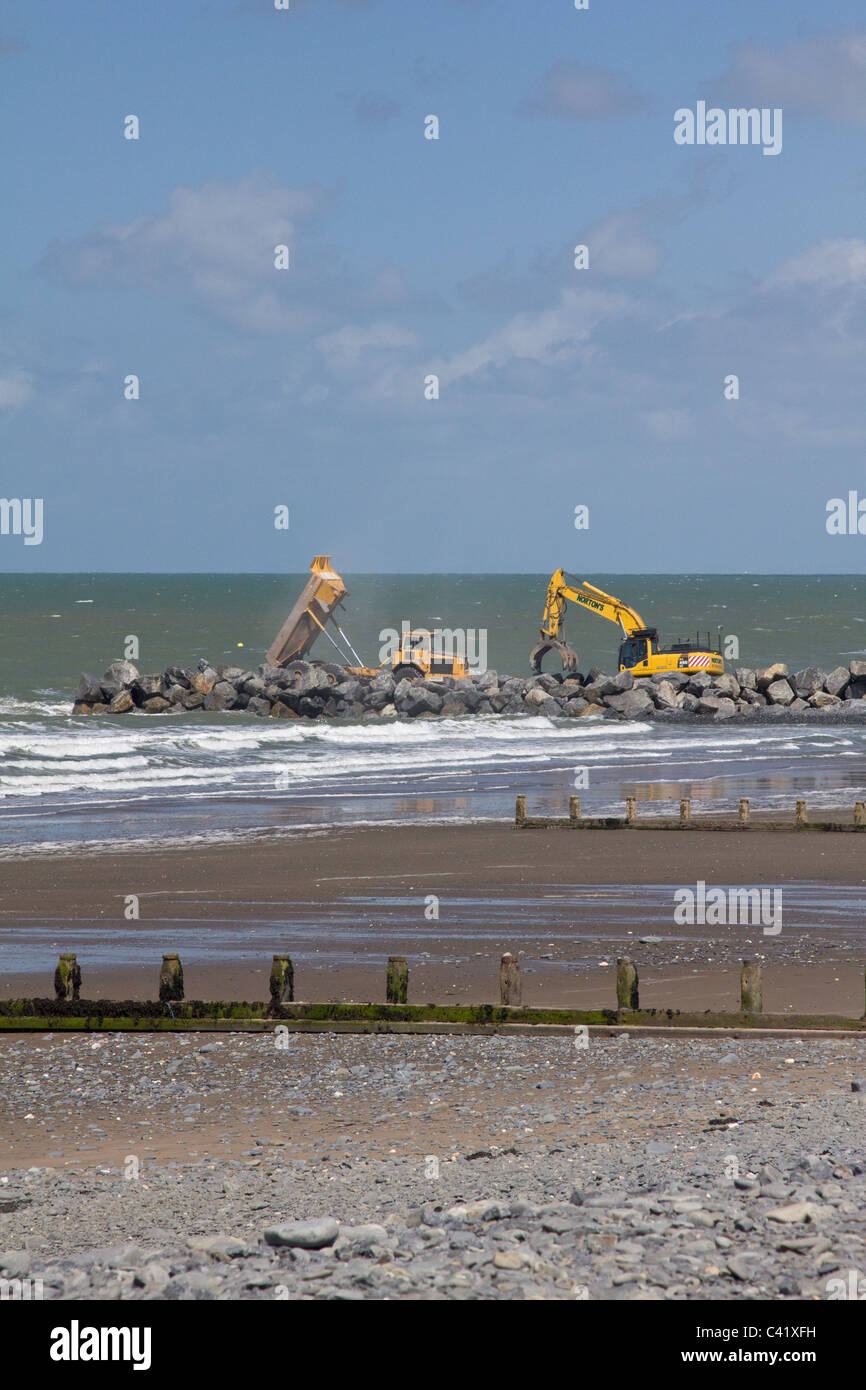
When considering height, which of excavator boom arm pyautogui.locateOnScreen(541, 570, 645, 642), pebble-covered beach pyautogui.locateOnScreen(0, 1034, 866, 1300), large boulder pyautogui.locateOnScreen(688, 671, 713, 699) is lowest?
pebble-covered beach pyautogui.locateOnScreen(0, 1034, 866, 1300)

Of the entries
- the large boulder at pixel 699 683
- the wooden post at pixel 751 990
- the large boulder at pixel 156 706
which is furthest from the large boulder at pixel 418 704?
the wooden post at pixel 751 990


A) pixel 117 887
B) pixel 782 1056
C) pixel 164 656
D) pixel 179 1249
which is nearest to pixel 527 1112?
pixel 782 1056

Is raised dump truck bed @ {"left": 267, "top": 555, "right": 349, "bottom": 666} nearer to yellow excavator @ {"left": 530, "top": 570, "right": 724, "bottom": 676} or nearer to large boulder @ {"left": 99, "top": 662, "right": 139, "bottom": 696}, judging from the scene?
large boulder @ {"left": 99, "top": 662, "right": 139, "bottom": 696}

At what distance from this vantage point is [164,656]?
3442 inches

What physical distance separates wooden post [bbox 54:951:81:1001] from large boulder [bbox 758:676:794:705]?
145 ft

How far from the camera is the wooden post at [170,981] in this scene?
12758 mm

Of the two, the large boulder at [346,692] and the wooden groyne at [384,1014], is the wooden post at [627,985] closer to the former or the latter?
the wooden groyne at [384,1014]

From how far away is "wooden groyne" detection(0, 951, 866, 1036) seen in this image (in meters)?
12.3

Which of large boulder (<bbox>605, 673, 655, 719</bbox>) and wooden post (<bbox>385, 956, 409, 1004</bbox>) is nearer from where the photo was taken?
wooden post (<bbox>385, 956, 409, 1004</bbox>)

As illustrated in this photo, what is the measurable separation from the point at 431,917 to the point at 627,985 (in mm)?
5732

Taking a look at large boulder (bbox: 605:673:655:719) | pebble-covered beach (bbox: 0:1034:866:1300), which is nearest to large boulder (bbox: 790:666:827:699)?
large boulder (bbox: 605:673:655:719)
